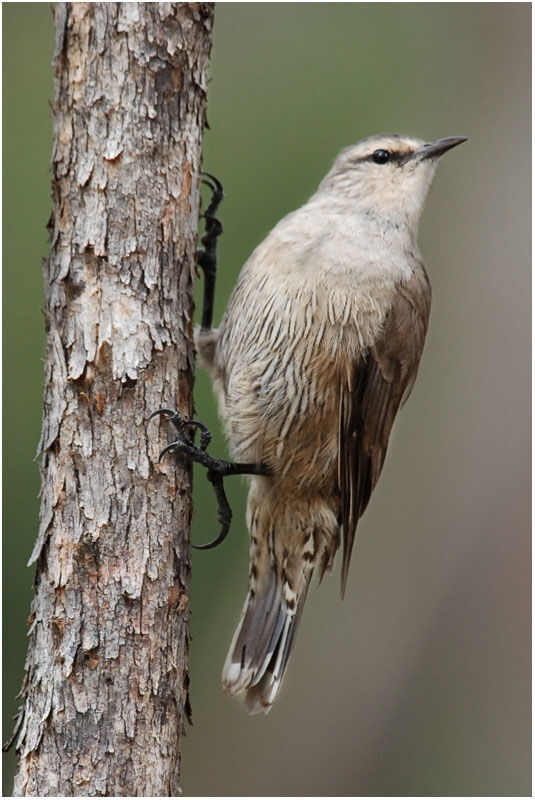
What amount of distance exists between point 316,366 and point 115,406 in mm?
762

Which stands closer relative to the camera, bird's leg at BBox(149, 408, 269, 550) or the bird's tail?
bird's leg at BBox(149, 408, 269, 550)

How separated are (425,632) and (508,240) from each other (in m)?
1.95

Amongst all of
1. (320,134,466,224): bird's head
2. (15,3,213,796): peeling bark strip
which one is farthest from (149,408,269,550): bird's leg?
(320,134,466,224): bird's head

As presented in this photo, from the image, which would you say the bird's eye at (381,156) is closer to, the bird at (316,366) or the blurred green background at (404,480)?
the bird at (316,366)

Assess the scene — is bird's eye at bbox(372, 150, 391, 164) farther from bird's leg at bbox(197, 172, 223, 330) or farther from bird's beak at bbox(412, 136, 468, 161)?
bird's leg at bbox(197, 172, 223, 330)

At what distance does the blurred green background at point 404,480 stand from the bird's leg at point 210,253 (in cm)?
92

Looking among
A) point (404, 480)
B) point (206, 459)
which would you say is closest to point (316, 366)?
point (206, 459)

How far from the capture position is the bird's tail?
328cm

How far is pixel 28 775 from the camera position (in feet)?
8.00

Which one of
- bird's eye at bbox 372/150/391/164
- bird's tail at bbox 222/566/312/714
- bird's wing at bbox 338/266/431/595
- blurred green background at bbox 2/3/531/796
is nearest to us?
bird's wing at bbox 338/266/431/595

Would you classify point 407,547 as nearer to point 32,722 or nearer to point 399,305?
point 399,305

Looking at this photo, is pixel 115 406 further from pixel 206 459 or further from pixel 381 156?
pixel 381 156

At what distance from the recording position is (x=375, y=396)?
10.5 feet

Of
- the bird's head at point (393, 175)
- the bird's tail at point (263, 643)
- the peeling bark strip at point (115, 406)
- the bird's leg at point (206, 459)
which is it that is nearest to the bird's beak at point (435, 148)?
the bird's head at point (393, 175)
